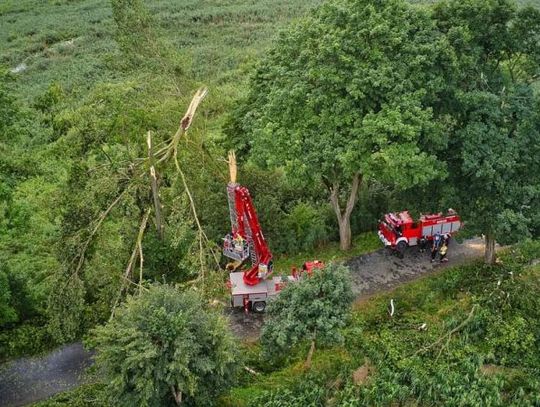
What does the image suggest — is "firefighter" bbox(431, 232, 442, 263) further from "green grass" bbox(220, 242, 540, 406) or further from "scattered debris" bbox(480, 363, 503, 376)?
"scattered debris" bbox(480, 363, 503, 376)

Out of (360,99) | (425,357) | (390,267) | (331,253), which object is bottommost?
(425,357)

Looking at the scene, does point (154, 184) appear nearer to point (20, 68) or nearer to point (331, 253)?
point (331, 253)

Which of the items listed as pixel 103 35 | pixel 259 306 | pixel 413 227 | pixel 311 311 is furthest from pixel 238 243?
pixel 103 35

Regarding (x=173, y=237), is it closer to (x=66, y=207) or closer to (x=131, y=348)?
(x=66, y=207)

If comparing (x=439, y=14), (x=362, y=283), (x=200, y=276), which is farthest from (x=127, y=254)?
(x=439, y=14)

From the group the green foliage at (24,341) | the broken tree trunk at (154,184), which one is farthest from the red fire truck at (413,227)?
the green foliage at (24,341)

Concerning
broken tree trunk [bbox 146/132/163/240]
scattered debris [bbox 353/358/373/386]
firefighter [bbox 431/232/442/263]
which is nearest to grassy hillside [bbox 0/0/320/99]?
firefighter [bbox 431/232/442/263]

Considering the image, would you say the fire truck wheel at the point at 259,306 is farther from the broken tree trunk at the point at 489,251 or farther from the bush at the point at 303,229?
the broken tree trunk at the point at 489,251
